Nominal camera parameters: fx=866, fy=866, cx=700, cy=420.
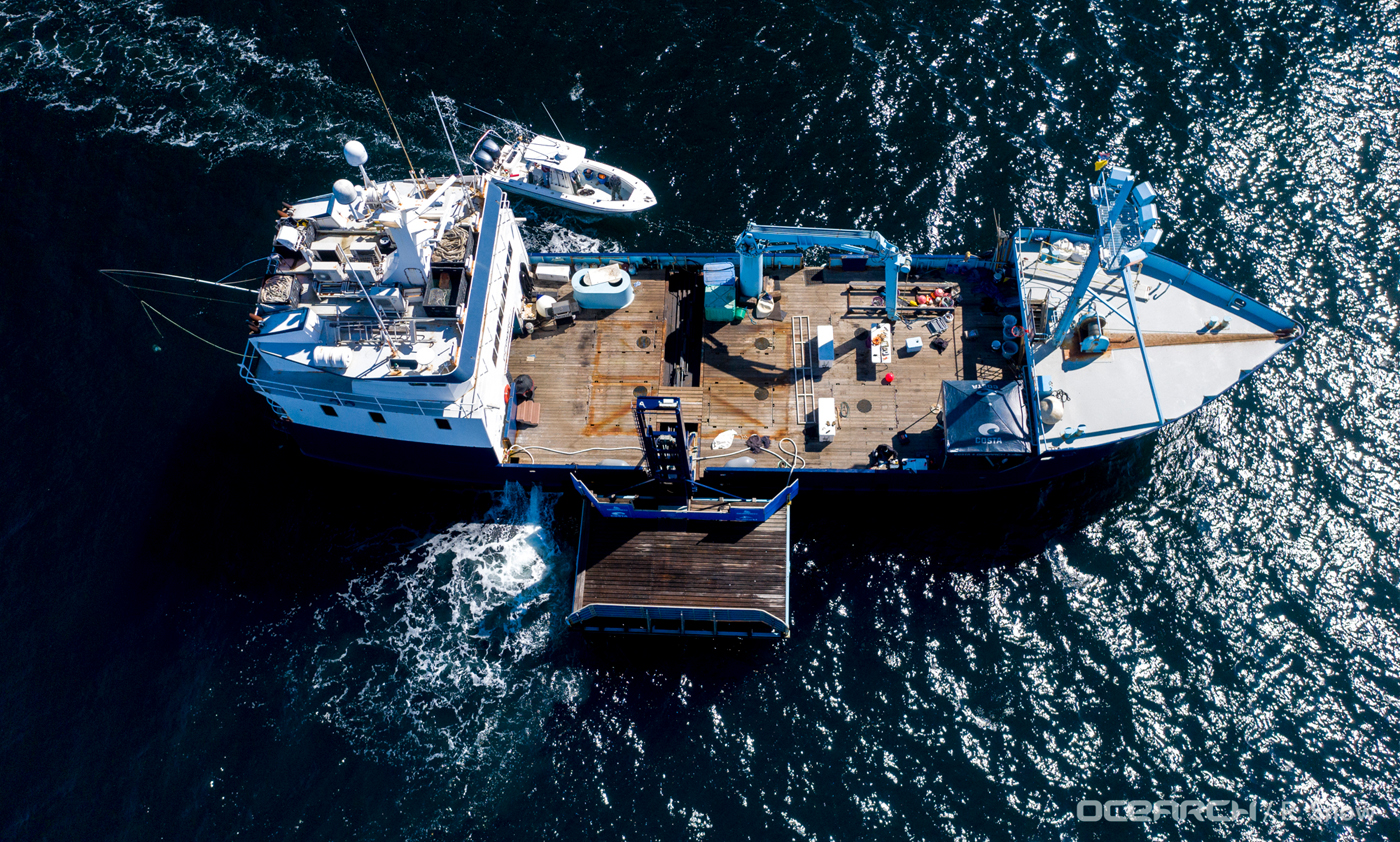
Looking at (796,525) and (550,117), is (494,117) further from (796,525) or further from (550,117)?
(796,525)

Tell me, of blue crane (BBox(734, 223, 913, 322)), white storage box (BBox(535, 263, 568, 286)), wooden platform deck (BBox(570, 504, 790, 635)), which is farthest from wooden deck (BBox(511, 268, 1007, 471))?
wooden platform deck (BBox(570, 504, 790, 635))

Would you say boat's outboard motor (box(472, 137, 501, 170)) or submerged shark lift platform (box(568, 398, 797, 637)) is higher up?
boat's outboard motor (box(472, 137, 501, 170))

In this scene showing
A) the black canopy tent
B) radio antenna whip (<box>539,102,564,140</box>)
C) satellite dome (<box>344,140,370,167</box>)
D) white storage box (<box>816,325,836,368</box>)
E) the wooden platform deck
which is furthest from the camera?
radio antenna whip (<box>539,102,564,140</box>)

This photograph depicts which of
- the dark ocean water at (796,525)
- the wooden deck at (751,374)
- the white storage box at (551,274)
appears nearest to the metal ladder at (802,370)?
the wooden deck at (751,374)

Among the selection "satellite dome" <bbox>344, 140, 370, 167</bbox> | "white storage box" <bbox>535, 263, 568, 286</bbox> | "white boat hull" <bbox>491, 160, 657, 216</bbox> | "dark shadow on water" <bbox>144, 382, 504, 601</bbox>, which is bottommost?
"dark shadow on water" <bbox>144, 382, 504, 601</bbox>

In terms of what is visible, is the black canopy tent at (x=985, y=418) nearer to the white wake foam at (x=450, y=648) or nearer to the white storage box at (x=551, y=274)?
the white wake foam at (x=450, y=648)

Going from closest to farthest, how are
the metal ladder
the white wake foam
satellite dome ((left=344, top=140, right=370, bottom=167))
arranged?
satellite dome ((left=344, top=140, right=370, bottom=167))
the white wake foam
the metal ladder

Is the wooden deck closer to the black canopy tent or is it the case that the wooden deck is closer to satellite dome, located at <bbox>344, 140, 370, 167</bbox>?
the black canopy tent
